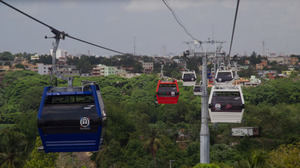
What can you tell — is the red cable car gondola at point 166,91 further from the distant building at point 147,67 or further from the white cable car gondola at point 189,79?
the distant building at point 147,67

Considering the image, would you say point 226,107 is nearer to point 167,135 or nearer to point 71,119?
point 71,119

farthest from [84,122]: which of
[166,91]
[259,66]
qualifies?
[259,66]

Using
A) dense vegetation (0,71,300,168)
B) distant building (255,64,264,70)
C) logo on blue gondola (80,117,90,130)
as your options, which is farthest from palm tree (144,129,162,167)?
distant building (255,64,264,70)

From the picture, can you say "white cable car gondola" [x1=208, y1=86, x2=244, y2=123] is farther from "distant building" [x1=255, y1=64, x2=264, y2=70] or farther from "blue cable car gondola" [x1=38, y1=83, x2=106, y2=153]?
"distant building" [x1=255, y1=64, x2=264, y2=70]

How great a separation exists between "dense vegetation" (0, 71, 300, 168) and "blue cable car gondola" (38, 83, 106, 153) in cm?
1148

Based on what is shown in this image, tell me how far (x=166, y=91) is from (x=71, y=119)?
16.0m

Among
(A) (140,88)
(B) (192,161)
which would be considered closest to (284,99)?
(A) (140,88)

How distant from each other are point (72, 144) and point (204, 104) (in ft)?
24.1

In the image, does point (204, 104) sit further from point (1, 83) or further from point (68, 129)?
point (1, 83)

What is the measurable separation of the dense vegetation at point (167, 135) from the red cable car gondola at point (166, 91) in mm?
5029

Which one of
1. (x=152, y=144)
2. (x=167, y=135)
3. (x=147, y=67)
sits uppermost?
(x=147, y=67)

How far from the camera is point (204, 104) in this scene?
1706 centimetres

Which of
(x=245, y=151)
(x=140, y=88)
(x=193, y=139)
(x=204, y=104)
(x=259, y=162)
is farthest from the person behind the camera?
(x=140, y=88)

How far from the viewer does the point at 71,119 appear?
1039cm
